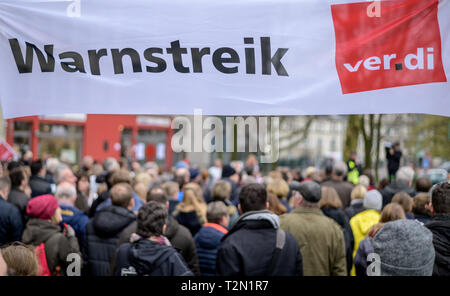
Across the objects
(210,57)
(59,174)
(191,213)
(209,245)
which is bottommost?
(209,245)

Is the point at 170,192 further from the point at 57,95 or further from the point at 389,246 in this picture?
the point at 389,246

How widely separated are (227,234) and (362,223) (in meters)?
2.96

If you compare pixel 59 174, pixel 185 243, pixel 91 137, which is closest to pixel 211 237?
pixel 185 243

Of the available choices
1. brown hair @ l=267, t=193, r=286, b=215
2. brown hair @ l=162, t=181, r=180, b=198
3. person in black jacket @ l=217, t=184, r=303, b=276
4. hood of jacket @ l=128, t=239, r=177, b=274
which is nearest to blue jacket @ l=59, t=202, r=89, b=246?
brown hair @ l=162, t=181, r=180, b=198

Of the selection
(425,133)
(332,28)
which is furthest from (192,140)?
(425,133)

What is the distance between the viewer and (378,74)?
341cm

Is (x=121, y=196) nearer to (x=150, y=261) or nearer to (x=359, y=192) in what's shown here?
(x=150, y=261)

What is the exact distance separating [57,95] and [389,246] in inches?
93.8

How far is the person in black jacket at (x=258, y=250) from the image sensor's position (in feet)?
12.5

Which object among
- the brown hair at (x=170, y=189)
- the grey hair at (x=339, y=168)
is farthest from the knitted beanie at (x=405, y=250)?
the grey hair at (x=339, y=168)

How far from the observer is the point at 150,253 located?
3.62m

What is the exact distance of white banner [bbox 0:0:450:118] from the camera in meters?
3.41

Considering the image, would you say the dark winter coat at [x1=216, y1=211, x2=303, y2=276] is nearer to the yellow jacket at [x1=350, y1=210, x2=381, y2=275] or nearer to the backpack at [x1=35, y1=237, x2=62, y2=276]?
the backpack at [x1=35, y1=237, x2=62, y2=276]

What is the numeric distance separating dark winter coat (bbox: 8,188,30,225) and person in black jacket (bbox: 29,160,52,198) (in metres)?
1.59
